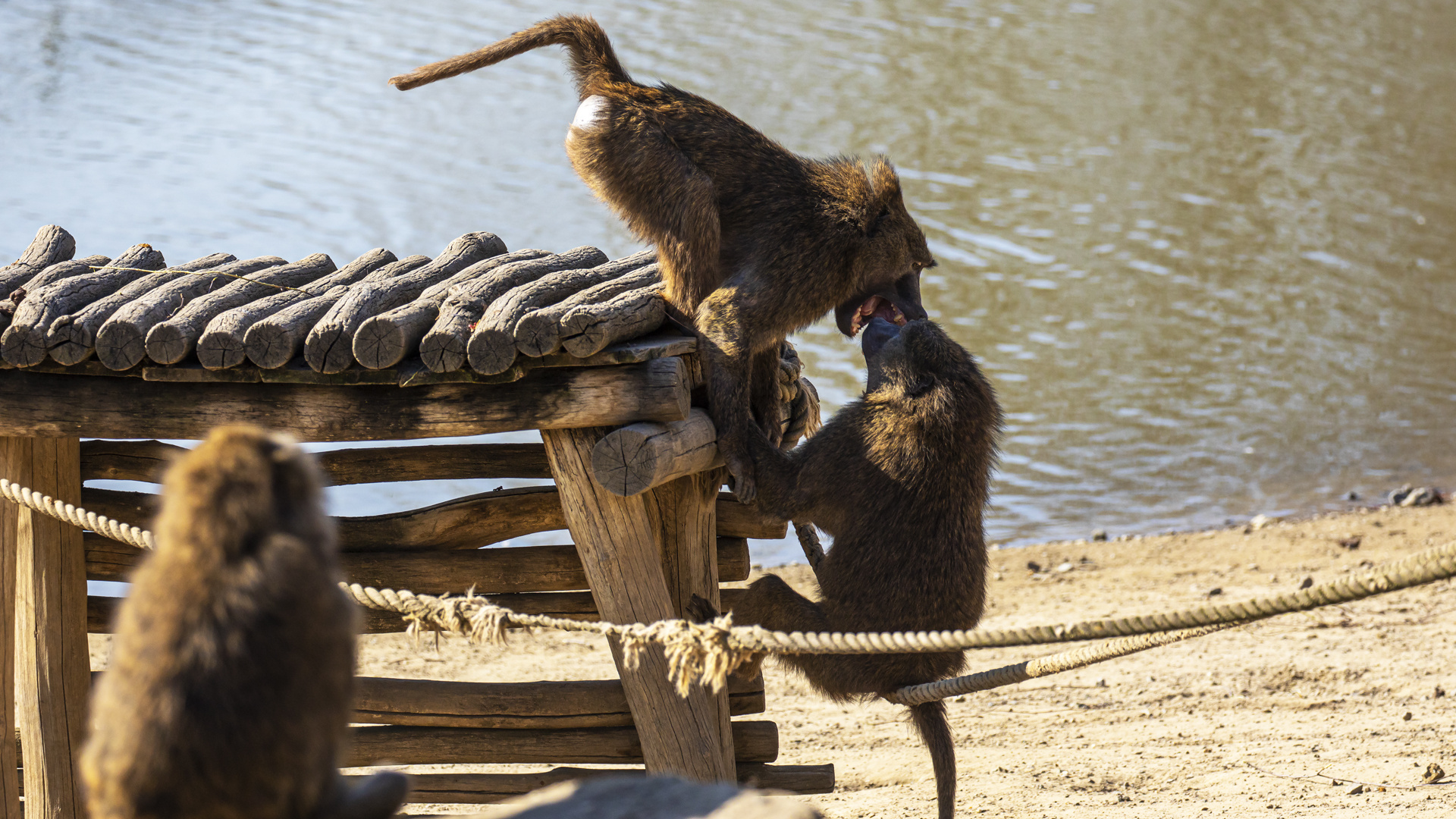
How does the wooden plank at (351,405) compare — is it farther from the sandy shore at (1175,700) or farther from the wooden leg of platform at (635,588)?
the sandy shore at (1175,700)

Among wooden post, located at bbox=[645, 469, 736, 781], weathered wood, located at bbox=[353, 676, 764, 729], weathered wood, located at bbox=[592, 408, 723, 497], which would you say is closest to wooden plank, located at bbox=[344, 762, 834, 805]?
weathered wood, located at bbox=[353, 676, 764, 729]

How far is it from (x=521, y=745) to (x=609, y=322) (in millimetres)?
1807

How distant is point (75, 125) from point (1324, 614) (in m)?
14.9

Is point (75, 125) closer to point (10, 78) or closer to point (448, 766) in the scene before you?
→ point (10, 78)

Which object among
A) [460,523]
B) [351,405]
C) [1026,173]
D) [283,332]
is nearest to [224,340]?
[283,332]

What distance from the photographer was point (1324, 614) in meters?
7.30

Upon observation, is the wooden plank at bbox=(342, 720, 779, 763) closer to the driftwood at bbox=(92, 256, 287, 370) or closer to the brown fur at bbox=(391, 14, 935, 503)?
the brown fur at bbox=(391, 14, 935, 503)

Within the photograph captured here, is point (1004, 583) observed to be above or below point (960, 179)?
below

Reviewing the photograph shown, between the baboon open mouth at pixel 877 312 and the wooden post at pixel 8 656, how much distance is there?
305cm

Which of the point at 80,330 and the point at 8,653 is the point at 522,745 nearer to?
the point at 8,653

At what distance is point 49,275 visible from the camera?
4453 millimetres

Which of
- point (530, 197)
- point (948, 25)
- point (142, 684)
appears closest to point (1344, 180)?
point (948, 25)

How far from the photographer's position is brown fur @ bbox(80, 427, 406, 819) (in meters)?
1.80

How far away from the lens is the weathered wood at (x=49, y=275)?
4.11m
